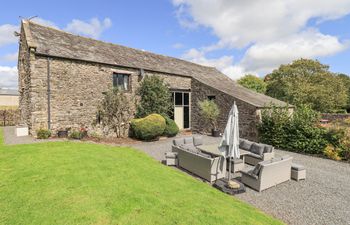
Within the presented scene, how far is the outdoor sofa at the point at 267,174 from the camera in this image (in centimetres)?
624

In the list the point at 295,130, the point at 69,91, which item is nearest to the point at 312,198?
the point at 295,130

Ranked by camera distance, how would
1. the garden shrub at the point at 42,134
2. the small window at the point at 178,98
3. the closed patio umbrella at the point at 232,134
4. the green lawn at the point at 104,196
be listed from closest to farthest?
the green lawn at the point at 104,196 < the closed patio umbrella at the point at 232,134 < the garden shrub at the point at 42,134 < the small window at the point at 178,98

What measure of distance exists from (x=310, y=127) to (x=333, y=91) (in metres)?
23.6

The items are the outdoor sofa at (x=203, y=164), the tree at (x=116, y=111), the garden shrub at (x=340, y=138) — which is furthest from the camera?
the tree at (x=116, y=111)

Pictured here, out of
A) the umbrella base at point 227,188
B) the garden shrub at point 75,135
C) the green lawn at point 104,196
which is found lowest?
the umbrella base at point 227,188

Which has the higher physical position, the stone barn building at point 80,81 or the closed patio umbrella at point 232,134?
the stone barn building at point 80,81

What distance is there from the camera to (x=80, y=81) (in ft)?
41.6

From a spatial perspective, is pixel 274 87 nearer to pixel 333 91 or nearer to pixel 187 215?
pixel 333 91

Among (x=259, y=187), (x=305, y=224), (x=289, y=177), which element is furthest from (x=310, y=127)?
(x=305, y=224)

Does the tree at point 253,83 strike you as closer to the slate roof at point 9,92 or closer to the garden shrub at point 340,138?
the garden shrub at point 340,138

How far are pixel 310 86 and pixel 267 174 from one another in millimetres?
28262

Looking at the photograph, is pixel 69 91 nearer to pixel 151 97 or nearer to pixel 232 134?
pixel 151 97

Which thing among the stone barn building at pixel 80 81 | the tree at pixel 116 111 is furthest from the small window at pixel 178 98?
Result: the tree at pixel 116 111

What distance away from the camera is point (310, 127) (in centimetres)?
1047
